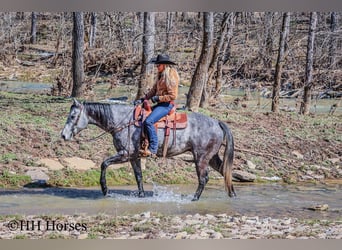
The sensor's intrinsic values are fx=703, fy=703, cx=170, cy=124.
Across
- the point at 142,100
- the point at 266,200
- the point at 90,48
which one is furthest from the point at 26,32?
the point at 266,200

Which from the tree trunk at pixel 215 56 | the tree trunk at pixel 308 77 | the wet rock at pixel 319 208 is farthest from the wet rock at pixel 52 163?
the tree trunk at pixel 308 77

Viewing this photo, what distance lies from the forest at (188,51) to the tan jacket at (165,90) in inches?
13.6

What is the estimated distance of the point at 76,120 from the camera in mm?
6305

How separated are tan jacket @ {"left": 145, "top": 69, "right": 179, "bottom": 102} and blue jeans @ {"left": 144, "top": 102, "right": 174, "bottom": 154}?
58 mm

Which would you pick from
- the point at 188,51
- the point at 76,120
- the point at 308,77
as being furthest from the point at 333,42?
the point at 76,120

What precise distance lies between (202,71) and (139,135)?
1.12 meters

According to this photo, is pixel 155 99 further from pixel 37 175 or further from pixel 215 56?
pixel 37 175

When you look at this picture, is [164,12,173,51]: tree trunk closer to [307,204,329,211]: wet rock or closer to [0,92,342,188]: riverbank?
[0,92,342,188]: riverbank

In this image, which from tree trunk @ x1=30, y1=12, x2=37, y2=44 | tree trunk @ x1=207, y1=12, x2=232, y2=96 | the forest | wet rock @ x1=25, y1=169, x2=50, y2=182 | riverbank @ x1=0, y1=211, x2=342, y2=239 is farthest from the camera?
tree trunk @ x1=207, y1=12, x2=232, y2=96

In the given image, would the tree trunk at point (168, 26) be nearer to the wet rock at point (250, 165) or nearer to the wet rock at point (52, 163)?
the wet rock at point (250, 165)

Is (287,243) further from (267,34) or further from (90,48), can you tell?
(90,48)

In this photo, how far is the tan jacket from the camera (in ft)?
20.3

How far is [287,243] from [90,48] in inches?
105

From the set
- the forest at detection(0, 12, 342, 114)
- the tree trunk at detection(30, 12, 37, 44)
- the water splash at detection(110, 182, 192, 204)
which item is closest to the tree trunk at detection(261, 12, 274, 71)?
the forest at detection(0, 12, 342, 114)
